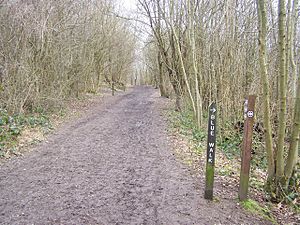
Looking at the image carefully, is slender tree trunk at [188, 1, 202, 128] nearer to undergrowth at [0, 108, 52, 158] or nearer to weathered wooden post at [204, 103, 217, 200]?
undergrowth at [0, 108, 52, 158]

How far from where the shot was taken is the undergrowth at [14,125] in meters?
6.90

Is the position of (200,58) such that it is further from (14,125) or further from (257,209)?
(257,209)

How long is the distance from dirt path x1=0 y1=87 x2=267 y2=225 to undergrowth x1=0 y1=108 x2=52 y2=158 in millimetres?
584

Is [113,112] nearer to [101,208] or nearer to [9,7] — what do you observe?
[9,7]

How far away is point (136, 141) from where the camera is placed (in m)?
8.41

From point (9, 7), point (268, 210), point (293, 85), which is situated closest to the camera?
point (268, 210)

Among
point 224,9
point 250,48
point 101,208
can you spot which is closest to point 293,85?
point 250,48

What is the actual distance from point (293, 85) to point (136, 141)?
4.81 metres

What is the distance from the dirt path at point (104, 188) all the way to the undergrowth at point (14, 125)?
23.0 inches

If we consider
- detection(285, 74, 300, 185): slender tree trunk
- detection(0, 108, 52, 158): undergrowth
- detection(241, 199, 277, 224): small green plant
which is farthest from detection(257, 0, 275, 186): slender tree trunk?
detection(0, 108, 52, 158): undergrowth

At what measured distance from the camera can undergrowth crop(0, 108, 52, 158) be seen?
690 centimetres

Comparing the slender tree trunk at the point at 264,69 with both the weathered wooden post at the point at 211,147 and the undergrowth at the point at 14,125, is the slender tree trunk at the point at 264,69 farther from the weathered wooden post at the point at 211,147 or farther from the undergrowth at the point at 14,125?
the undergrowth at the point at 14,125

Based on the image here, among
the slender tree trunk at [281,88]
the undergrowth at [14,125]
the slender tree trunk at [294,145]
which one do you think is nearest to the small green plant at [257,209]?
the slender tree trunk at [281,88]

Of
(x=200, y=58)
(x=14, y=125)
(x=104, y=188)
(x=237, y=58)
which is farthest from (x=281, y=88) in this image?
(x=14, y=125)
